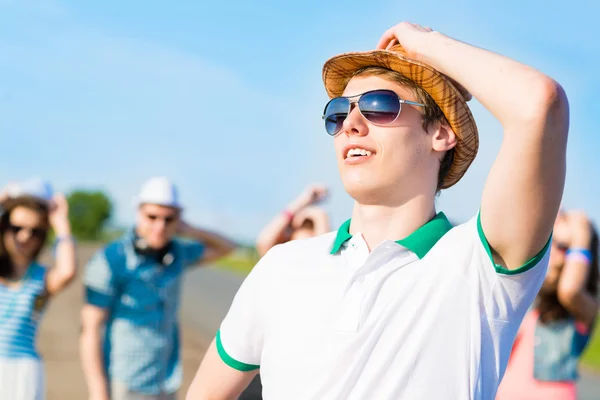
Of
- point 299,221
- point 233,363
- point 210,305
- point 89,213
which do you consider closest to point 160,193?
point 299,221

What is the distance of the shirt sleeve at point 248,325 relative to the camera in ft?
7.68

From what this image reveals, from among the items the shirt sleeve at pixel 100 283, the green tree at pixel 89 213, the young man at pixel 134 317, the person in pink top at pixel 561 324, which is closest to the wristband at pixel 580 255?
the person in pink top at pixel 561 324

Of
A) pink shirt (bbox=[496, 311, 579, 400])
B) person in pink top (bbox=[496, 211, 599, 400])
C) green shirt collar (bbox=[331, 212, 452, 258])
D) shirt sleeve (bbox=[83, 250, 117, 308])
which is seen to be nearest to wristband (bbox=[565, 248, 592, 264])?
person in pink top (bbox=[496, 211, 599, 400])

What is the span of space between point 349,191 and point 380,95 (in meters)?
0.28

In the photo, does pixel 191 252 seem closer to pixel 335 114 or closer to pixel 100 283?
pixel 100 283

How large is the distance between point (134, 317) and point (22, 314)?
0.74 m

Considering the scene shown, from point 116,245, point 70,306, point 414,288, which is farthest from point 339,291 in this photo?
point 70,306

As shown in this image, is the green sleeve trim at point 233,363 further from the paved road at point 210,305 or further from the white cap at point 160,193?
the paved road at point 210,305

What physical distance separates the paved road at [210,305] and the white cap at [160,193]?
23.0ft

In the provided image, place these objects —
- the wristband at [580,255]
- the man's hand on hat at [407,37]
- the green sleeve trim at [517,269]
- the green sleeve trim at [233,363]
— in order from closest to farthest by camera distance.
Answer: the green sleeve trim at [517,269] → the man's hand on hat at [407,37] → the green sleeve trim at [233,363] → the wristband at [580,255]

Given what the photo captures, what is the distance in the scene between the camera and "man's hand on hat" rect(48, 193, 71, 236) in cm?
573

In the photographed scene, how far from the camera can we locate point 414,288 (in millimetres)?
2100

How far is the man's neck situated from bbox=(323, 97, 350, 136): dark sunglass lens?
24cm

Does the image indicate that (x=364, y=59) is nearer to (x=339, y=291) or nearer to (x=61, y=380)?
(x=339, y=291)
